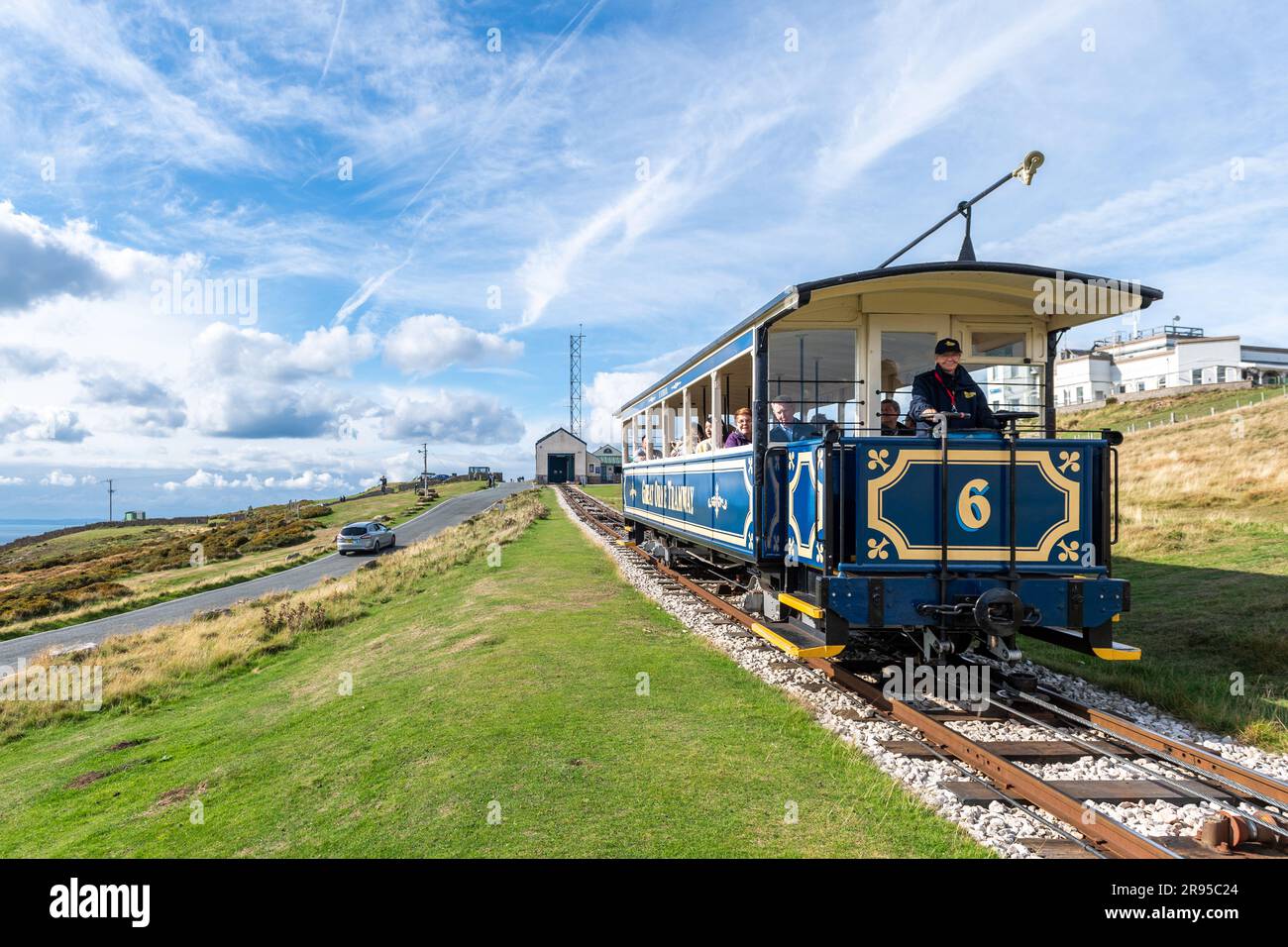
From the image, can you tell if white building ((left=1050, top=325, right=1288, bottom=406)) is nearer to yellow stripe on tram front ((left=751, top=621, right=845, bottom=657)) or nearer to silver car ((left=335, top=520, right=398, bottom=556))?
silver car ((left=335, top=520, right=398, bottom=556))

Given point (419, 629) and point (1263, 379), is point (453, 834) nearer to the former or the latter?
point (419, 629)

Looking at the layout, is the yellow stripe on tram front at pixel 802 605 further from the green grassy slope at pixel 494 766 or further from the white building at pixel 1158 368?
the white building at pixel 1158 368

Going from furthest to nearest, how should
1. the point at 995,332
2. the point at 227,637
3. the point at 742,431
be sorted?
the point at 227,637 → the point at 742,431 → the point at 995,332

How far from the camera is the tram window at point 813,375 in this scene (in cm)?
820

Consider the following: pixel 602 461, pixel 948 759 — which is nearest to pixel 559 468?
pixel 602 461

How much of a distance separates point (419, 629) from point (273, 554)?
3595 cm

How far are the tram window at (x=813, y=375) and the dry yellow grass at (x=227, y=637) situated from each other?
506 inches

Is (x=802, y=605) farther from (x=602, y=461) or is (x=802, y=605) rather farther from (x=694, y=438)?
(x=602, y=461)

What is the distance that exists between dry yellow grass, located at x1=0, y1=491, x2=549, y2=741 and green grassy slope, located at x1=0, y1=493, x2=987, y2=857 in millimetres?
1613

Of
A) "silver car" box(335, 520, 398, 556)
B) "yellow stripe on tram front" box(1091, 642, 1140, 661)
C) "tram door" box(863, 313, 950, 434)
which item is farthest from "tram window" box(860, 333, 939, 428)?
"silver car" box(335, 520, 398, 556)

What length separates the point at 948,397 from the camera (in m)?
6.85

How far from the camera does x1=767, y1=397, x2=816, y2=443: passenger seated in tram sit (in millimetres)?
8172

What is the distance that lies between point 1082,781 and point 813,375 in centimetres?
550

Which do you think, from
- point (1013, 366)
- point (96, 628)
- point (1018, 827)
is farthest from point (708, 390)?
point (96, 628)
